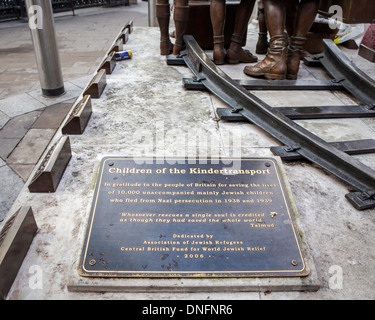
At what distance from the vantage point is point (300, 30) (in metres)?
3.04

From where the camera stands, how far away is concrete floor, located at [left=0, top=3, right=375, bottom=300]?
128cm

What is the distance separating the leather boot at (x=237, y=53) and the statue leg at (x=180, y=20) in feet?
1.75

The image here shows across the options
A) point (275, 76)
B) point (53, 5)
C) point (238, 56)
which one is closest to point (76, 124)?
point (275, 76)

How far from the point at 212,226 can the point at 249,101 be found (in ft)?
4.08

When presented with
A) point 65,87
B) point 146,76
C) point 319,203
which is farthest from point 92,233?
point 65,87

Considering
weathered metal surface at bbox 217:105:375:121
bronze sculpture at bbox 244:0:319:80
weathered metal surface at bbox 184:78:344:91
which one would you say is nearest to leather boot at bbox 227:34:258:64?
bronze sculpture at bbox 244:0:319:80

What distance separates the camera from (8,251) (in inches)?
49.1

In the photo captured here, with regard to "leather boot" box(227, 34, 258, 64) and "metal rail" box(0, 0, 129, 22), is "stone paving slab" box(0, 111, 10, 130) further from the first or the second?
"metal rail" box(0, 0, 129, 22)

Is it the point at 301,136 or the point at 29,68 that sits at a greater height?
the point at 301,136

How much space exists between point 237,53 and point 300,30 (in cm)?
73

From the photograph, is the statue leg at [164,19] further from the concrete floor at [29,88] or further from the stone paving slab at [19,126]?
the stone paving slab at [19,126]

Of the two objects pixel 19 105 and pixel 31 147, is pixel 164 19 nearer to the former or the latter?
pixel 31 147

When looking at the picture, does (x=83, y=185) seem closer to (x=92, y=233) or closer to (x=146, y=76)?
(x=92, y=233)

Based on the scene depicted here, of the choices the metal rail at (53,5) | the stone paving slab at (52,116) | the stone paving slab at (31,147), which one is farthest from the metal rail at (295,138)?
the metal rail at (53,5)
